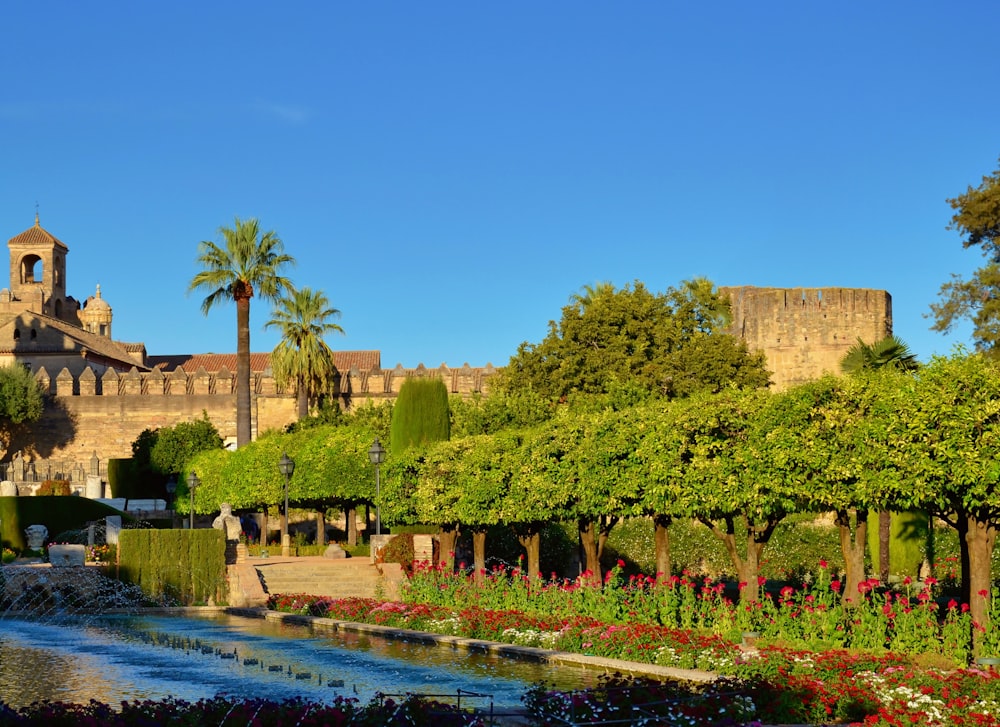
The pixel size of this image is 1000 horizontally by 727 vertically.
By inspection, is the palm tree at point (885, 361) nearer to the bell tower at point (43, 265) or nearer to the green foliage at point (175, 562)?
the green foliage at point (175, 562)

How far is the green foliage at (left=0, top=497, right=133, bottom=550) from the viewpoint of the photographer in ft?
118

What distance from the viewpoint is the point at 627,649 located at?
47.4 feet

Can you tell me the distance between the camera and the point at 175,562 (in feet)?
80.8

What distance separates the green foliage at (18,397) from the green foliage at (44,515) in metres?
16.6

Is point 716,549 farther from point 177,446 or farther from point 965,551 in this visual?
point 177,446

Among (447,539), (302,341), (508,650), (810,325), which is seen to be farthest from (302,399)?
(508,650)

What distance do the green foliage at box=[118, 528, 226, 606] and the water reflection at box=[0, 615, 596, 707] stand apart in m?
5.02

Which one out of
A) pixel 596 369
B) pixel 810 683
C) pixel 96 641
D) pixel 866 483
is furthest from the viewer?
pixel 596 369

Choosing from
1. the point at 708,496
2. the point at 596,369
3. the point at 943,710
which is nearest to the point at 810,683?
the point at 943,710

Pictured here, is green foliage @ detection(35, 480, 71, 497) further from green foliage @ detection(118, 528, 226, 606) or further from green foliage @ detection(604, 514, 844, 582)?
green foliage @ detection(118, 528, 226, 606)

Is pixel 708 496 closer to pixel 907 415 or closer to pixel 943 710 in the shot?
pixel 907 415

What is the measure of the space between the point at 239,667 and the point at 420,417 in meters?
19.1

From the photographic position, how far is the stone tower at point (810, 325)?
51.0 metres

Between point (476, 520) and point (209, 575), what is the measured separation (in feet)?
17.2
